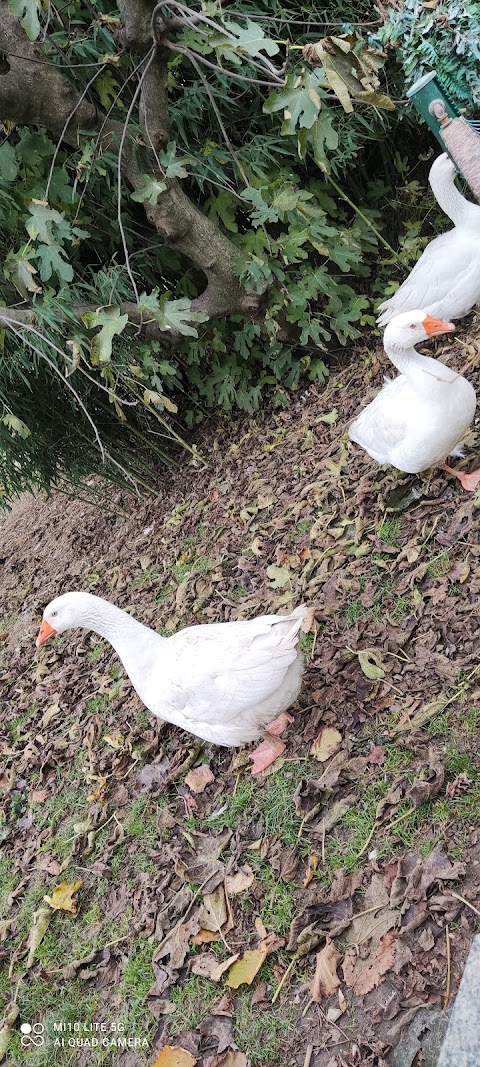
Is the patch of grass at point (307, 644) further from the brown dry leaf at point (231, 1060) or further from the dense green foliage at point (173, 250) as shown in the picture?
the brown dry leaf at point (231, 1060)

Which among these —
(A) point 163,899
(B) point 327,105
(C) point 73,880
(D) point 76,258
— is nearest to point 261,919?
(A) point 163,899

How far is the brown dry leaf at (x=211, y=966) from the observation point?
2557mm

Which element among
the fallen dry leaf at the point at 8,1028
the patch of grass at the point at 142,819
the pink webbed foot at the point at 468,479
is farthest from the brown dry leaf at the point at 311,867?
the pink webbed foot at the point at 468,479

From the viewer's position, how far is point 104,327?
3576 millimetres

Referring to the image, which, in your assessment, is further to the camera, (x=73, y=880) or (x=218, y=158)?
(x=218, y=158)

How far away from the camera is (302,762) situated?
9.83ft

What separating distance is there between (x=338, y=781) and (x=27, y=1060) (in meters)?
1.65

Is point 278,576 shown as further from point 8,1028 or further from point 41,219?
point 8,1028

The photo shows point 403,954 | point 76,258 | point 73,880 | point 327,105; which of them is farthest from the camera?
point 76,258

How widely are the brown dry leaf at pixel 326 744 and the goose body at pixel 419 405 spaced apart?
4.23ft

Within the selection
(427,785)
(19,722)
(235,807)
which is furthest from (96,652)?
(427,785)

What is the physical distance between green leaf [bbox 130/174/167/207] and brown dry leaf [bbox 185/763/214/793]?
3021 mm

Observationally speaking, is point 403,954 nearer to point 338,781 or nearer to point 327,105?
point 338,781

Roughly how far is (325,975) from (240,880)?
562 mm
